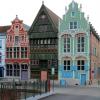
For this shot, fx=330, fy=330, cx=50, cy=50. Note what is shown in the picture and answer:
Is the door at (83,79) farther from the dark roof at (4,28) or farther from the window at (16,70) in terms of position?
the dark roof at (4,28)

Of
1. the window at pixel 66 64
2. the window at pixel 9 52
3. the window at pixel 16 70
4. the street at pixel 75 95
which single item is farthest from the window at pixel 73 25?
the street at pixel 75 95

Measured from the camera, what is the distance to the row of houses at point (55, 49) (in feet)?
198

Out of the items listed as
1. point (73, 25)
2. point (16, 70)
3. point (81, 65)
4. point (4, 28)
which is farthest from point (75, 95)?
point (4, 28)

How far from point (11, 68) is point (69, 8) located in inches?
650

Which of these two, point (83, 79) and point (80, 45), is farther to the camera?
point (80, 45)

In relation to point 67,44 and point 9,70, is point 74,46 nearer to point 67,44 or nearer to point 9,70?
point 67,44

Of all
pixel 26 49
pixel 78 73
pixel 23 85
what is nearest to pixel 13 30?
pixel 26 49

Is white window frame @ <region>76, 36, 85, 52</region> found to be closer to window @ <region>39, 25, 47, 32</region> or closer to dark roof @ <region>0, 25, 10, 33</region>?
window @ <region>39, 25, 47, 32</region>

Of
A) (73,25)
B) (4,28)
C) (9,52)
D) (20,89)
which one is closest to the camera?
(20,89)

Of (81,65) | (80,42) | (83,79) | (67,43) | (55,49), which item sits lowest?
(83,79)

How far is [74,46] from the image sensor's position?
61.1 meters

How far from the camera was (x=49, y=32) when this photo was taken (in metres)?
62.2

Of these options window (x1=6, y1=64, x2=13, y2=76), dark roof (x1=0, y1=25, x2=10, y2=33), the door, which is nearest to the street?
the door

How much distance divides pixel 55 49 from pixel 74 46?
3697 mm
